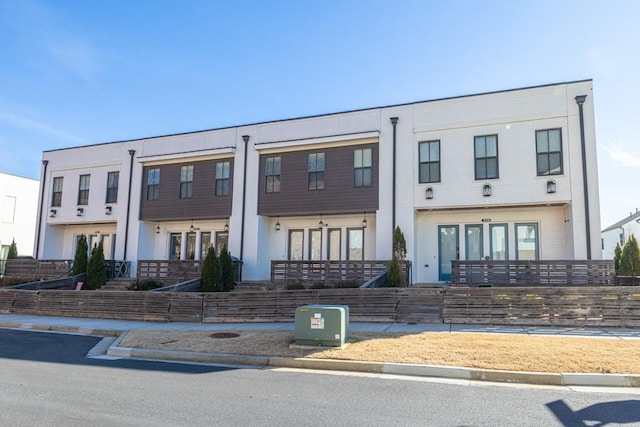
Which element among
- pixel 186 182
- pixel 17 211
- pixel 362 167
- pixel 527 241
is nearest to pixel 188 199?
pixel 186 182

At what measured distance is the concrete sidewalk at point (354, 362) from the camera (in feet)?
23.5

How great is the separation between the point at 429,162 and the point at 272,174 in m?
6.85

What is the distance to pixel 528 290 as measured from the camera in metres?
12.1

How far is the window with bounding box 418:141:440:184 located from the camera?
18234 millimetres

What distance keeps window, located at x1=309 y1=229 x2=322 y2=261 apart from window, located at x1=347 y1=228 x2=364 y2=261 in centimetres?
136

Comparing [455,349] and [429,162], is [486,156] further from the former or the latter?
[455,349]

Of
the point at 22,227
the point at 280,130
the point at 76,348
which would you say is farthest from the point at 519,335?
the point at 22,227

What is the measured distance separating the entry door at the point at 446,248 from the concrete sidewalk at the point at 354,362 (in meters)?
6.75

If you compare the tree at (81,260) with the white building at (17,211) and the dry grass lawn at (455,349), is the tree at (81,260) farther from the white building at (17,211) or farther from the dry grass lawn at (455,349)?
the white building at (17,211)

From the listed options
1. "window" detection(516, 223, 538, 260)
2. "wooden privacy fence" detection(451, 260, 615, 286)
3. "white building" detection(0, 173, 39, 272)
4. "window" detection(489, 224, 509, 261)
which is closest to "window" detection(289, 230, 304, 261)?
"wooden privacy fence" detection(451, 260, 615, 286)

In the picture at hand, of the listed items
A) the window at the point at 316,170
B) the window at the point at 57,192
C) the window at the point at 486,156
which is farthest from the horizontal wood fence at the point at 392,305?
the window at the point at 57,192

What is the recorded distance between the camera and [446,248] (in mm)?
18828

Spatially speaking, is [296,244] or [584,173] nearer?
[584,173]

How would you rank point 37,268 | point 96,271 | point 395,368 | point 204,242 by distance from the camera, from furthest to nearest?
point 37,268 < point 204,242 < point 96,271 < point 395,368
